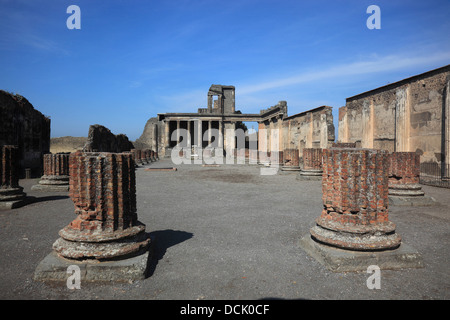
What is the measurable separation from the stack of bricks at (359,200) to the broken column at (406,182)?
12.5ft

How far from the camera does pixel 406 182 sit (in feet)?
22.8

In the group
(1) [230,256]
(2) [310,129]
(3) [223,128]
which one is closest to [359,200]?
(1) [230,256]

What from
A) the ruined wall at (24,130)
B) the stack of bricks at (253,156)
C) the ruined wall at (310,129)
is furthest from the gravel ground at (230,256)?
the stack of bricks at (253,156)

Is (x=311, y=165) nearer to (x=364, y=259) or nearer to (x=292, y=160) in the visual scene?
(x=292, y=160)

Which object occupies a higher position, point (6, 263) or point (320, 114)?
point (320, 114)

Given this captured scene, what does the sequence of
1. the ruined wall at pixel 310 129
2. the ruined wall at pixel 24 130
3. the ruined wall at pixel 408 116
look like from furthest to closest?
the ruined wall at pixel 310 129, the ruined wall at pixel 24 130, the ruined wall at pixel 408 116

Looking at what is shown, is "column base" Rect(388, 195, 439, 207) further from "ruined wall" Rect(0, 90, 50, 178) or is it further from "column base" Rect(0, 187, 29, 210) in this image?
"ruined wall" Rect(0, 90, 50, 178)

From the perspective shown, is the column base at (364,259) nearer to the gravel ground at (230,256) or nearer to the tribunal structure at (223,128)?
the gravel ground at (230,256)

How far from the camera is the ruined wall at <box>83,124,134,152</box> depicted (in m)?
16.0

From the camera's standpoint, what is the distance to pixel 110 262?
125 inches

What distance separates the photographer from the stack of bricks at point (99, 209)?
10.7 ft
